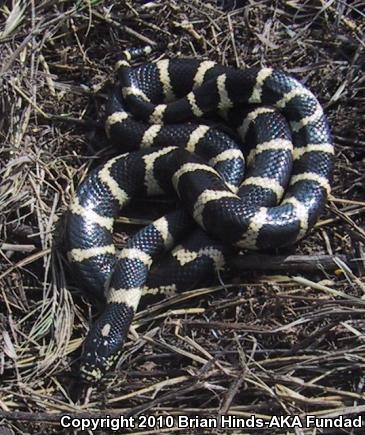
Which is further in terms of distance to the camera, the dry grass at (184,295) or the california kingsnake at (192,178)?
the california kingsnake at (192,178)

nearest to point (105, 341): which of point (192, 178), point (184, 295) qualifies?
point (184, 295)

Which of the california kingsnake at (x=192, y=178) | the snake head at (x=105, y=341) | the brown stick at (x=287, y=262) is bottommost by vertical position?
the snake head at (x=105, y=341)

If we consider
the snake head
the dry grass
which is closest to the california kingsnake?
the snake head

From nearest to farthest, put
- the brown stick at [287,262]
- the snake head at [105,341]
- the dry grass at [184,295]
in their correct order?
the dry grass at [184,295] → the snake head at [105,341] → the brown stick at [287,262]

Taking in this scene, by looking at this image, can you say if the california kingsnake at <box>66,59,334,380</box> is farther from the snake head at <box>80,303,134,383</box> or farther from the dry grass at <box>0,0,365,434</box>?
the dry grass at <box>0,0,365,434</box>

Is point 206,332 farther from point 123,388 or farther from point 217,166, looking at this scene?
point 217,166

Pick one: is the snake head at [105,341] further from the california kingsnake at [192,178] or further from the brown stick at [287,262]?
the brown stick at [287,262]

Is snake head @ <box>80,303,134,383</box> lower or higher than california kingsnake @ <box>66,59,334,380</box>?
lower

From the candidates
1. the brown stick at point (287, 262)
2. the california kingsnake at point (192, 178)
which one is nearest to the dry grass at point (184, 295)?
the brown stick at point (287, 262)
